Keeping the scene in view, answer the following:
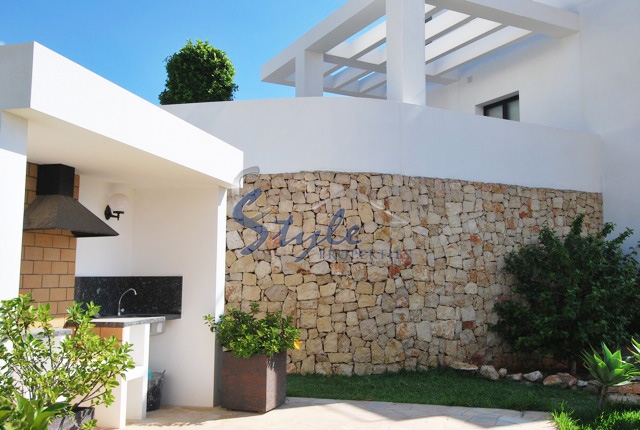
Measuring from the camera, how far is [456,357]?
1086 cm

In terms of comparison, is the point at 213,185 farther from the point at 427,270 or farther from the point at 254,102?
the point at 427,270

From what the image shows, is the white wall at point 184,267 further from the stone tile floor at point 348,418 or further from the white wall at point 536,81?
the white wall at point 536,81

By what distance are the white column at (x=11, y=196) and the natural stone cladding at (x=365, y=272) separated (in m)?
5.95

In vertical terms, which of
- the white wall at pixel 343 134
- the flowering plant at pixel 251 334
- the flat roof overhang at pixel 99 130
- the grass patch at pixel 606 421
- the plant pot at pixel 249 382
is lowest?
the grass patch at pixel 606 421

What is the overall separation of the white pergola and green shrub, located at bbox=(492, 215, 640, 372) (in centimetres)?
407

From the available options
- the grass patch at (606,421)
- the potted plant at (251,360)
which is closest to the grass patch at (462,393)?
the grass patch at (606,421)

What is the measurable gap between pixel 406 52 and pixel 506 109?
Answer: 5.66 m

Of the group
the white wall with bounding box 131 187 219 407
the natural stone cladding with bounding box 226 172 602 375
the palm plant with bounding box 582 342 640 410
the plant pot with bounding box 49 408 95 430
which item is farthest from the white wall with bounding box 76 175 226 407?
the palm plant with bounding box 582 342 640 410

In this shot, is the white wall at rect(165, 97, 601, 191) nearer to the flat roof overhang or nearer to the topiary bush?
the flat roof overhang

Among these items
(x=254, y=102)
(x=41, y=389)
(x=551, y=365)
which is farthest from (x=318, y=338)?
(x=41, y=389)

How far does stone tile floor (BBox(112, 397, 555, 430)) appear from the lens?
645 cm

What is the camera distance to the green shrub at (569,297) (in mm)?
10469

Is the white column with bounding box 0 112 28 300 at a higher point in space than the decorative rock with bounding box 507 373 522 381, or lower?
higher

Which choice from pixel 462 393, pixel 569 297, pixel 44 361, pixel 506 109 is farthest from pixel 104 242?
pixel 506 109
